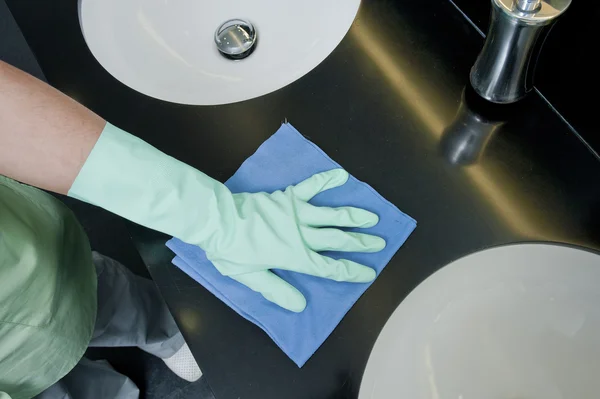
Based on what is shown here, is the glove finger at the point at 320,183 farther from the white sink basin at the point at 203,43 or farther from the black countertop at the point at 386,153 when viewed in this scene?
the white sink basin at the point at 203,43

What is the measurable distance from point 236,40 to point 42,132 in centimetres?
37

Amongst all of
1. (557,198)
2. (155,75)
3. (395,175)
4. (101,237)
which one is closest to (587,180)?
(557,198)

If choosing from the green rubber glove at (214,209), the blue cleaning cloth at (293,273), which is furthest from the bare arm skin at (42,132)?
the blue cleaning cloth at (293,273)

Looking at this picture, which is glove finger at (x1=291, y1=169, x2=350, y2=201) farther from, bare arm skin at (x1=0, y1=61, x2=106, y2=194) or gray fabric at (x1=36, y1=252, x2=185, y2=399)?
gray fabric at (x1=36, y1=252, x2=185, y2=399)

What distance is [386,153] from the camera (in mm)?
756

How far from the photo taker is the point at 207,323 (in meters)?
0.69

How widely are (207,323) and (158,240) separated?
0.48ft

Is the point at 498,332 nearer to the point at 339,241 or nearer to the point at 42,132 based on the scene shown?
the point at 339,241

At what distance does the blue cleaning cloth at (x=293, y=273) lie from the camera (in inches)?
26.4

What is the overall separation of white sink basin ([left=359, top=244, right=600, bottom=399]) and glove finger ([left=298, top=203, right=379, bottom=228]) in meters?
0.11

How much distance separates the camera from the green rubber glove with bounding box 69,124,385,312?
71cm

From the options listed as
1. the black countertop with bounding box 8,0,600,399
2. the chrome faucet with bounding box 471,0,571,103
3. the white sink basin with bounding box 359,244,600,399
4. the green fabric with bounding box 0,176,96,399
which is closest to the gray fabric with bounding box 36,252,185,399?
the green fabric with bounding box 0,176,96,399

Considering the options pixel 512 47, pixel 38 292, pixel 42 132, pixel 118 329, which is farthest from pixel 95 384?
pixel 512 47

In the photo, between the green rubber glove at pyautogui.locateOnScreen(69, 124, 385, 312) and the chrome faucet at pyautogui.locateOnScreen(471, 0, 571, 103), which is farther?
the green rubber glove at pyautogui.locateOnScreen(69, 124, 385, 312)
